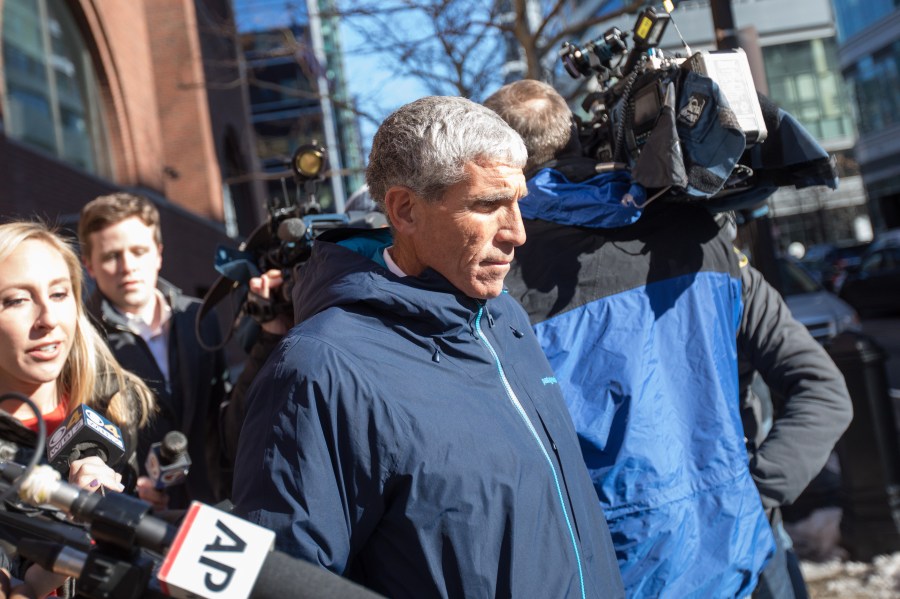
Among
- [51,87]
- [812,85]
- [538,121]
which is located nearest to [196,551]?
[538,121]

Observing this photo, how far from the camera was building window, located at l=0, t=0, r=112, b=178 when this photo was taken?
10.6 meters

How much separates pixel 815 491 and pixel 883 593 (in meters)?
1.29

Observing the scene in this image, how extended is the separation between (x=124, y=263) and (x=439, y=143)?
6.42 feet

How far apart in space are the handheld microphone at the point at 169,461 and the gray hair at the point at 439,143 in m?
1.02

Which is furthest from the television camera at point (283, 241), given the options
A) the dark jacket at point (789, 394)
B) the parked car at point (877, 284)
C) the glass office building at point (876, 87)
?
the glass office building at point (876, 87)

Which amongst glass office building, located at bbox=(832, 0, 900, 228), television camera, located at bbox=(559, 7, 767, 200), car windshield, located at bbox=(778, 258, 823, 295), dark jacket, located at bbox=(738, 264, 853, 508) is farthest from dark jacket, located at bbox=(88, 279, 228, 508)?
glass office building, located at bbox=(832, 0, 900, 228)

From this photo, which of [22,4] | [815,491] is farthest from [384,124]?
[22,4]

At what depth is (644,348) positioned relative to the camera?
2346 millimetres

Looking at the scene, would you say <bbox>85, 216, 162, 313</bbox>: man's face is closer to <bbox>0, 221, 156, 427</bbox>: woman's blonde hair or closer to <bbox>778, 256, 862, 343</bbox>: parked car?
<bbox>0, 221, 156, 427</bbox>: woman's blonde hair

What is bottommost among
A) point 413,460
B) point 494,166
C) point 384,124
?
point 413,460

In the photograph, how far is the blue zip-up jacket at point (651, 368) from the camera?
2.26m

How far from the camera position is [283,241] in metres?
2.76

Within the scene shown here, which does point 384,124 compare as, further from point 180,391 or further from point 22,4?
point 22,4

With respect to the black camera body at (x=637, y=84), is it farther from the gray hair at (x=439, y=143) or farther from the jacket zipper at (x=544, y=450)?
the jacket zipper at (x=544, y=450)
